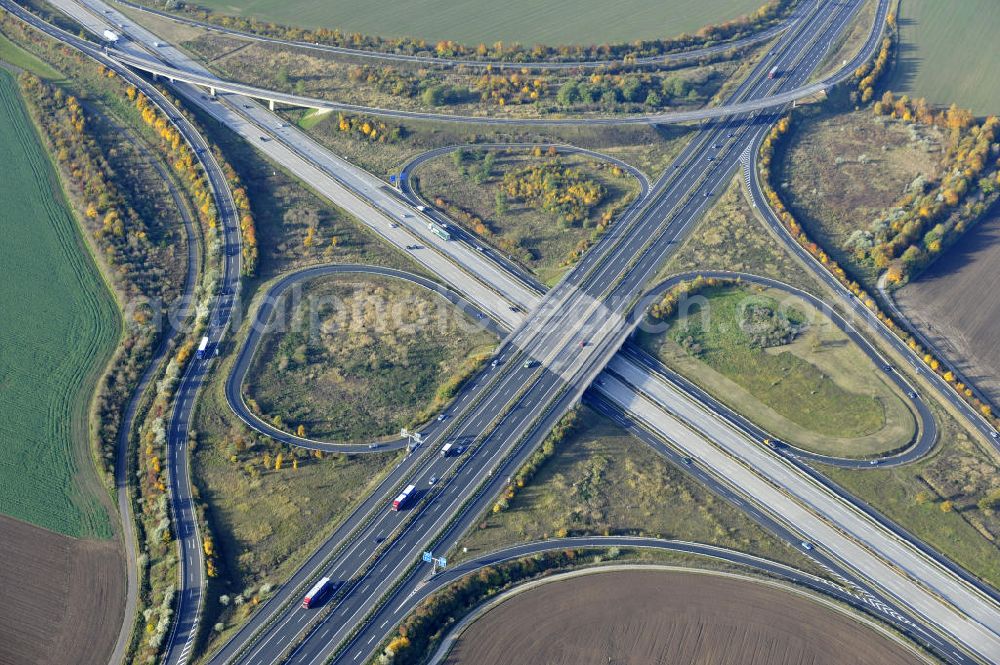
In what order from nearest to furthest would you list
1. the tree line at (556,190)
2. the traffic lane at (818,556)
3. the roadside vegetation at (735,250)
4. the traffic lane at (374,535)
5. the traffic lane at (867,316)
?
1. the traffic lane at (374,535)
2. the traffic lane at (818,556)
3. the traffic lane at (867,316)
4. the roadside vegetation at (735,250)
5. the tree line at (556,190)

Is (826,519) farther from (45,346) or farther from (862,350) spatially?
(45,346)

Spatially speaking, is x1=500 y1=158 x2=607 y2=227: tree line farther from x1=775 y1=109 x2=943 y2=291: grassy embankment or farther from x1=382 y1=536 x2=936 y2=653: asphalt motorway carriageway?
x1=382 y1=536 x2=936 y2=653: asphalt motorway carriageway

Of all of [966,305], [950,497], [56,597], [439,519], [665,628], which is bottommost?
[56,597]

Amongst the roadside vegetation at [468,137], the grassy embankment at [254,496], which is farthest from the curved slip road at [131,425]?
the roadside vegetation at [468,137]

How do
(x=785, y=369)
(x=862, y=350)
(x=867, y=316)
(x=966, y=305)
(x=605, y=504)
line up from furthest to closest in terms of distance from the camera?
(x=966, y=305) → (x=867, y=316) → (x=862, y=350) → (x=785, y=369) → (x=605, y=504)

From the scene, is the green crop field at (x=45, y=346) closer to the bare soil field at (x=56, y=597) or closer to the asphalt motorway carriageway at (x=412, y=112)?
the bare soil field at (x=56, y=597)

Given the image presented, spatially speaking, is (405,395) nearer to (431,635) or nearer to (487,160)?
(431,635)

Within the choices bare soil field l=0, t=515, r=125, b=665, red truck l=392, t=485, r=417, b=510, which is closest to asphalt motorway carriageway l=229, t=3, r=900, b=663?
red truck l=392, t=485, r=417, b=510

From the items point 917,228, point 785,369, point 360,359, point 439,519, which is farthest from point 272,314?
point 917,228
